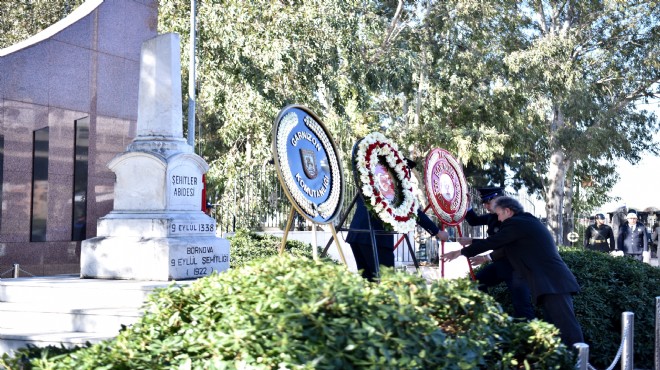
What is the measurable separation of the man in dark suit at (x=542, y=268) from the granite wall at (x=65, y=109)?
9.14 metres

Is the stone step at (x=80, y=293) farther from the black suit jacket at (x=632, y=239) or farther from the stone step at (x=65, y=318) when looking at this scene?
the black suit jacket at (x=632, y=239)

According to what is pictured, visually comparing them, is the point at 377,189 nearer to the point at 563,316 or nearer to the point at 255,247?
the point at 563,316

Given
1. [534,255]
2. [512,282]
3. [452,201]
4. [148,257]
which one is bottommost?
[512,282]

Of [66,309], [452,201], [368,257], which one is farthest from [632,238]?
[66,309]

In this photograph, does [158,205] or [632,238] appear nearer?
[158,205]

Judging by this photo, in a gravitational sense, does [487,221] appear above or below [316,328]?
above

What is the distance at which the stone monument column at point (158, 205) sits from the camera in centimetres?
1064

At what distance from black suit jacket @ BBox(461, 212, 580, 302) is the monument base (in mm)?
4117

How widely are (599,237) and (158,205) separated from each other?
1243 cm

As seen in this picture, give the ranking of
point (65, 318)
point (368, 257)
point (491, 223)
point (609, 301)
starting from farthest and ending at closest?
point (491, 223) → point (368, 257) → point (609, 301) → point (65, 318)

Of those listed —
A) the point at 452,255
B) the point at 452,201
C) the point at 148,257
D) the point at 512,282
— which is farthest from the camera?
the point at 452,201

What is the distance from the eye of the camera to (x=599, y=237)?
792 inches

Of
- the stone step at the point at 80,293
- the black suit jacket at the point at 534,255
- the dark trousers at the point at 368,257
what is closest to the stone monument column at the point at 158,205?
the stone step at the point at 80,293

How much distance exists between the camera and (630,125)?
39.2 meters
